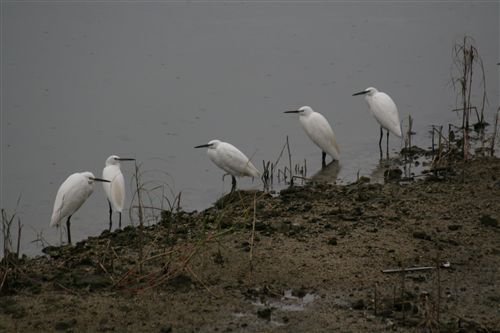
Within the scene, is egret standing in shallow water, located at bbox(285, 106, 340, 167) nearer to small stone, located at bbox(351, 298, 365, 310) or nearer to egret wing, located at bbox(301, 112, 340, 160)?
egret wing, located at bbox(301, 112, 340, 160)

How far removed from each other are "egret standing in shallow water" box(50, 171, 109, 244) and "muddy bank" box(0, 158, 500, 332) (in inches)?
25.0

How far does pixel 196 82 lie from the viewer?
12109 mm

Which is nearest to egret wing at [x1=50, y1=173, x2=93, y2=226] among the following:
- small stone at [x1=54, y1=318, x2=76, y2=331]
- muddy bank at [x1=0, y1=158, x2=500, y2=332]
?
muddy bank at [x1=0, y1=158, x2=500, y2=332]

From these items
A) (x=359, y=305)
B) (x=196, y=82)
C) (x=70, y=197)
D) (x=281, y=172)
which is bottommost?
(x=359, y=305)

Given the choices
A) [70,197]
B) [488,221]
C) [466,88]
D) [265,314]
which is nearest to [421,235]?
[488,221]

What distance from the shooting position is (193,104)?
1119 centimetres

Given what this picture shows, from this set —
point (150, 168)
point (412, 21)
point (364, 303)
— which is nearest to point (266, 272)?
point (364, 303)

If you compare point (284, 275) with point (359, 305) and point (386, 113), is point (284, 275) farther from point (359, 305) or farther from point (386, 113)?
point (386, 113)

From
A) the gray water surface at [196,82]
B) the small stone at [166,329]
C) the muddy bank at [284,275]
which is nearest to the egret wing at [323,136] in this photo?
the gray water surface at [196,82]

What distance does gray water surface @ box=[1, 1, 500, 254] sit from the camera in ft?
29.7

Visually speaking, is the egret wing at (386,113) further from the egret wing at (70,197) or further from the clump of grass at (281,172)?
the egret wing at (70,197)

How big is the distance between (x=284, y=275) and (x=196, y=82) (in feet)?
23.7

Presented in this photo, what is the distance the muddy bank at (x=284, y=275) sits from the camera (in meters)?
4.62

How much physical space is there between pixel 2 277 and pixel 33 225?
245 cm
